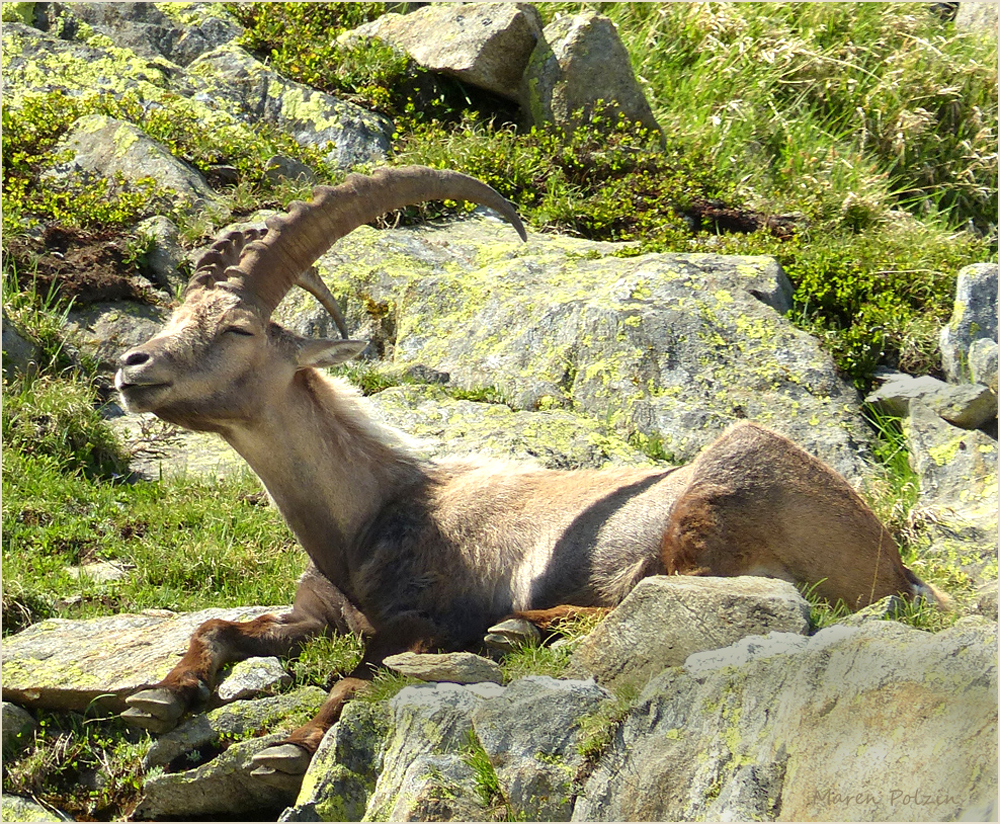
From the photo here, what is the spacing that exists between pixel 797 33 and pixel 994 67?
241cm

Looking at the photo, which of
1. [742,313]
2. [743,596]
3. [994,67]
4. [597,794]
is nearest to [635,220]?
[742,313]

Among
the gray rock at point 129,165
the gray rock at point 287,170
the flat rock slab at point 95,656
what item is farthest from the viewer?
the gray rock at point 287,170

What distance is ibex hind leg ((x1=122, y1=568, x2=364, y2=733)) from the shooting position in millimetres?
5578

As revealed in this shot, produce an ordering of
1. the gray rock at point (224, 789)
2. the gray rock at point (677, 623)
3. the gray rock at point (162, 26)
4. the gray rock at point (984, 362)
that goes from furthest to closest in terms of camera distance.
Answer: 1. the gray rock at point (162, 26)
2. the gray rock at point (984, 362)
3. the gray rock at point (224, 789)
4. the gray rock at point (677, 623)

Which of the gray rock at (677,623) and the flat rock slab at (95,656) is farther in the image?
the flat rock slab at (95,656)

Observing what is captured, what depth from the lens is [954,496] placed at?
863 centimetres

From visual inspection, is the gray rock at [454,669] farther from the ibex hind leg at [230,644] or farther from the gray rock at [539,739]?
the ibex hind leg at [230,644]

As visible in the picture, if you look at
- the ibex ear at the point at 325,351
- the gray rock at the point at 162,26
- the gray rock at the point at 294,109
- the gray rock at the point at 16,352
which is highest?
the gray rock at the point at 162,26

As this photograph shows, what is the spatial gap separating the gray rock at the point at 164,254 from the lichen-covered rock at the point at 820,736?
758cm

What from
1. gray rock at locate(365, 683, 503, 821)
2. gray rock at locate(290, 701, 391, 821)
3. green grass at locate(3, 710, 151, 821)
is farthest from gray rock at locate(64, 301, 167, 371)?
gray rock at locate(365, 683, 503, 821)

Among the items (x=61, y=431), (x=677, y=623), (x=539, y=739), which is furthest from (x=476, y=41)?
(x=539, y=739)

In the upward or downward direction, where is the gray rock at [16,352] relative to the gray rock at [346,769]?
upward

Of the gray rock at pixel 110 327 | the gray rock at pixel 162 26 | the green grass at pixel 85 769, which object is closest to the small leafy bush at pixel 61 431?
the gray rock at pixel 110 327

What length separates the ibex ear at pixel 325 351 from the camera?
6.52 m
